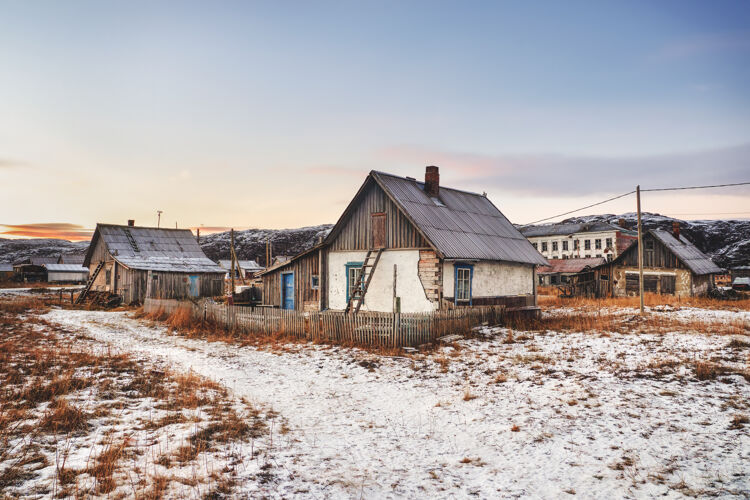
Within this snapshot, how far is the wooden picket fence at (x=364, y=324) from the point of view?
1528 centimetres

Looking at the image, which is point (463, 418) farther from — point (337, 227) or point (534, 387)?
point (337, 227)

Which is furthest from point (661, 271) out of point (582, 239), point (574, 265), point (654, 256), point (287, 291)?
point (582, 239)

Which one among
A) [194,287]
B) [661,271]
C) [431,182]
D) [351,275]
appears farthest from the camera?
[194,287]

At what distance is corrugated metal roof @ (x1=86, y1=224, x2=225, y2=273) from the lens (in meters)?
37.1

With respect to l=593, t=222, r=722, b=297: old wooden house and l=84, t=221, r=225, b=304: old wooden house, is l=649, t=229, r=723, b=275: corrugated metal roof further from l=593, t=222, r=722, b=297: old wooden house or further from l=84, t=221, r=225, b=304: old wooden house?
l=84, t=221, r=225, b=304: old wooden house

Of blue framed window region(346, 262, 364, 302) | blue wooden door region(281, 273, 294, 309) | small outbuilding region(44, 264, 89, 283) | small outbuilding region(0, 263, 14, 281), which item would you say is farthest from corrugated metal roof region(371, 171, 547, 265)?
small outbuilding region(0, 263, 14, 281)

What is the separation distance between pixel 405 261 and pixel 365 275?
1.95 meters

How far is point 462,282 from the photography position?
827 inches

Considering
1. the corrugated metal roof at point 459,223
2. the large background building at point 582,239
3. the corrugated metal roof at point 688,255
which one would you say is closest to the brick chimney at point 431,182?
the corrugated metal roof at point 459,223

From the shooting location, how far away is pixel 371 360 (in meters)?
13.5

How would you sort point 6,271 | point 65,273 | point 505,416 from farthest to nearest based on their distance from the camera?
point 6,271, point 65,273, point 505,416

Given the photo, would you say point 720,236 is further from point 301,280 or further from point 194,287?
point 301,280

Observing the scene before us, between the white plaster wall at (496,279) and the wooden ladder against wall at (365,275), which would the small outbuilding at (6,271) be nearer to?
the wooden ladder against wall at (365,275)

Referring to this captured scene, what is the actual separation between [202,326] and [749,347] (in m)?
19.1
